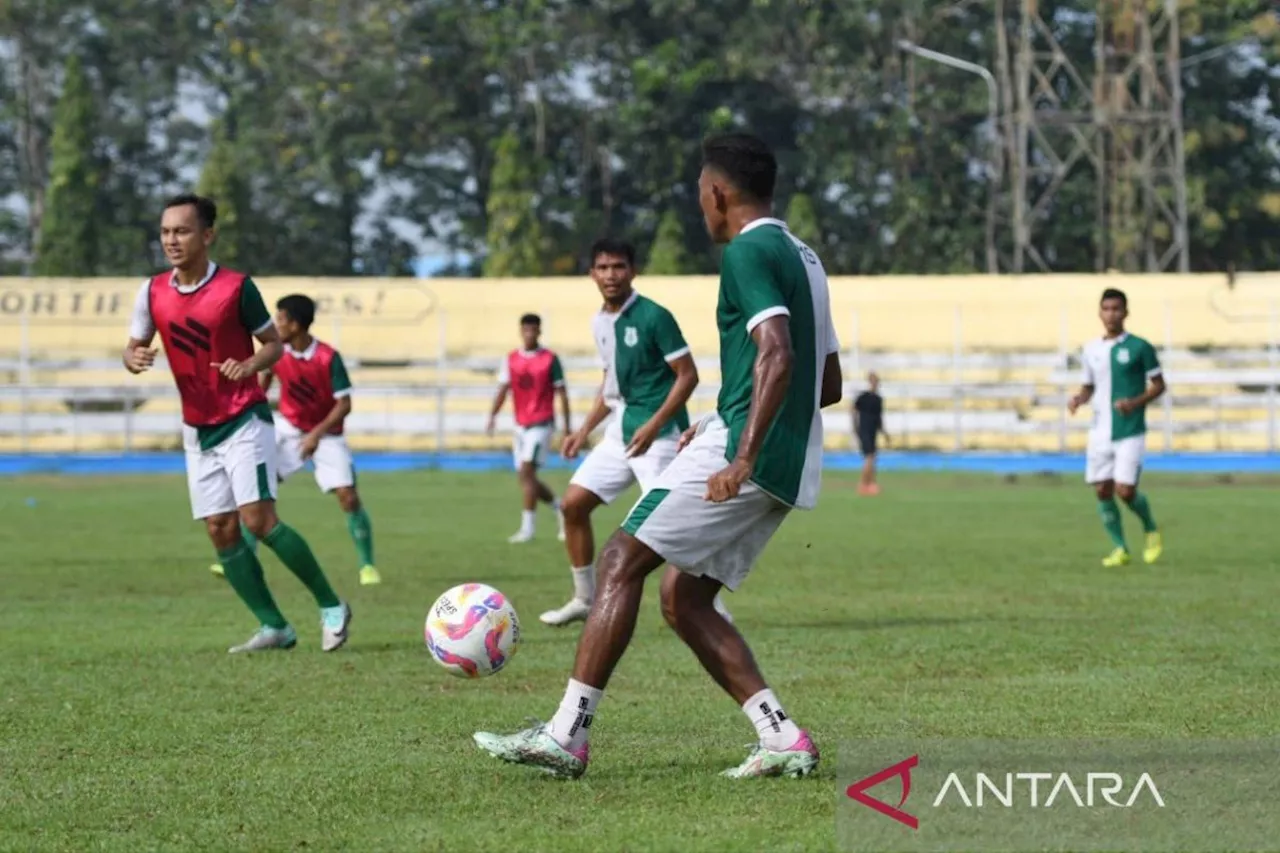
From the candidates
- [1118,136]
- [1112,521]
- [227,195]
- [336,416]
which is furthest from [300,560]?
[227,195]

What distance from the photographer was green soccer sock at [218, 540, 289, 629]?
10.9 m

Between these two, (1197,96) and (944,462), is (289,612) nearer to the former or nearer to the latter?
(944,462)

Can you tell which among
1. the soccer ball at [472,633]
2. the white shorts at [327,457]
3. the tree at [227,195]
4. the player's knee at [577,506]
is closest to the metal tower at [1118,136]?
the tree at [227,195]

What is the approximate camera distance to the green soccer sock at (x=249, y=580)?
10.9m

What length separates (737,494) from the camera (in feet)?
21.8

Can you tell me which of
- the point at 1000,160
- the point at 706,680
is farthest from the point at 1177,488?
the point at 706,680

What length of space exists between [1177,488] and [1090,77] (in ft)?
79.6

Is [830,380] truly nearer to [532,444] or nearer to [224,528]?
[224,528]

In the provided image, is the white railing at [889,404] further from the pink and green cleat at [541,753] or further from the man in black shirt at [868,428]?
Result: the pink and green cleat at [541,753]

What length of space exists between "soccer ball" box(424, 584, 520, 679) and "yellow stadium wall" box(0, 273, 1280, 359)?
33.8 meters

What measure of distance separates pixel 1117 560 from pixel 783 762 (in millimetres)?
10949

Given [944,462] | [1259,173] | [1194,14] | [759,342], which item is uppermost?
[1194,14]

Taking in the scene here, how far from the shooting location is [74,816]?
634 centimetres

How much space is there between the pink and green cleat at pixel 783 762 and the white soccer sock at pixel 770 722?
0.8 inches
